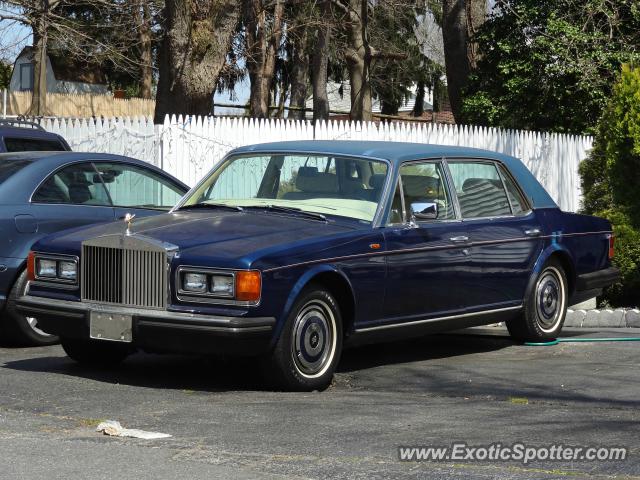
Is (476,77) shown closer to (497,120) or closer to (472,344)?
(497,120)

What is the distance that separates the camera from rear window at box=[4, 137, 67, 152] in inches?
494

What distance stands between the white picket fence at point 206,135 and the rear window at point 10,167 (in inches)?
274

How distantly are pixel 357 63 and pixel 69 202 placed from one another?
979 inches

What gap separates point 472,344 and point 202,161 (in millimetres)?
8061

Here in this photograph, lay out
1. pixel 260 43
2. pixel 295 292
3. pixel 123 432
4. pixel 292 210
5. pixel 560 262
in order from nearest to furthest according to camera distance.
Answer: pixel 123 432 → pixel 295 292 → pixel 292 210 → pixel 560 262 → pixel 260 43

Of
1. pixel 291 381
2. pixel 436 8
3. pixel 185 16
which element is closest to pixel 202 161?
pixel 185 16

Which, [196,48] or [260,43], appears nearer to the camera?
[196,48]

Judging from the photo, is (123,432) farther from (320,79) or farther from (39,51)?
(320,79)

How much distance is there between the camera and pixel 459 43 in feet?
101

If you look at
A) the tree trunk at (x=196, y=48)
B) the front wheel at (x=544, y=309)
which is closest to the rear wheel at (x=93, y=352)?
the front wheel at (x=544, y=309)

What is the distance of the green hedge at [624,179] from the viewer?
529 inches

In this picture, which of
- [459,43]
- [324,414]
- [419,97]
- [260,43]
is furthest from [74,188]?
[419,97]

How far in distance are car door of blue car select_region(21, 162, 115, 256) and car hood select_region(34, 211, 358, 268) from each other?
1378 millimetres

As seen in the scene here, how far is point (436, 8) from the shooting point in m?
57.9
